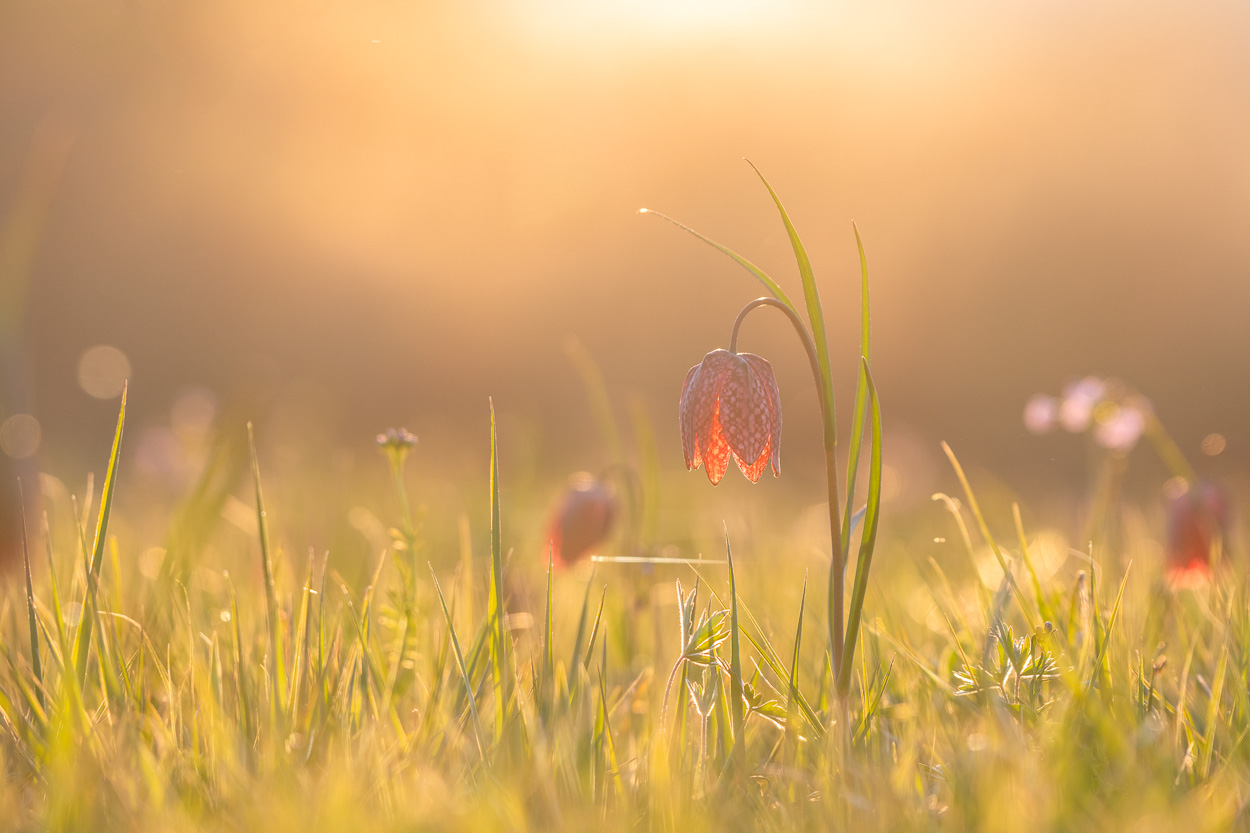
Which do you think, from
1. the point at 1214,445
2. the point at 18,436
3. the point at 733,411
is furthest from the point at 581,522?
the point at 1214,445

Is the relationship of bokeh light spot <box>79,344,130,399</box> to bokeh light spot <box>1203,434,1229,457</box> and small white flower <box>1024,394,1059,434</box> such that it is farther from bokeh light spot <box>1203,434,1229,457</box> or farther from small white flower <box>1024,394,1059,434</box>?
bokeh light spot <box>1203,434,1229,457</box>

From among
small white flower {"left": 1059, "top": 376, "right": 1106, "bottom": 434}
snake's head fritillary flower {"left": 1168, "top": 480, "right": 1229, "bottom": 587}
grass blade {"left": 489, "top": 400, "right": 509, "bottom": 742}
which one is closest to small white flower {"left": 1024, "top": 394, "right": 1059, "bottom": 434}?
small white flower {"left": 1059, "top": 376, "right": 1106, "bottom": 434}

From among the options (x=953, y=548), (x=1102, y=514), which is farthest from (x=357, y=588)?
(x=953, y=548)

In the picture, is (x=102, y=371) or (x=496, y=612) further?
(x=102, y=371)

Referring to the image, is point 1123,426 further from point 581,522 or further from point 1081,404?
point 581,522

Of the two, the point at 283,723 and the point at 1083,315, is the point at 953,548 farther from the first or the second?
the point at 1083,315
